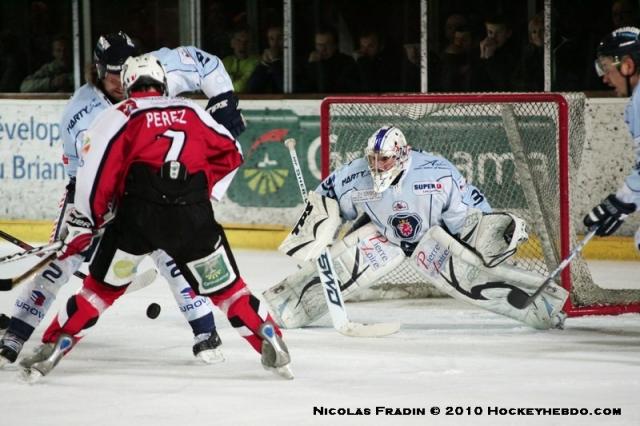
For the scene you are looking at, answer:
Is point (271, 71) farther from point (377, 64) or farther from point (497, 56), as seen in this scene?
point (497, 56)

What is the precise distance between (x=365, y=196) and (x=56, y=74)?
3679mm

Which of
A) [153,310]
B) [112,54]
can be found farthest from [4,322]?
[112,54]

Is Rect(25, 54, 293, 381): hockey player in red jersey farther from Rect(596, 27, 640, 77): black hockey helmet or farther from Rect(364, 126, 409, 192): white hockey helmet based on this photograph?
Rect(596, 27, 640, 77): black hockey helmet

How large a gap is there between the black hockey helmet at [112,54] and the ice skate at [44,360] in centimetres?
109

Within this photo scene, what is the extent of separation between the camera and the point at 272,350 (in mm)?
4414

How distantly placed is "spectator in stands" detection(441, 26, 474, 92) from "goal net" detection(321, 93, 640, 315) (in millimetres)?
1127

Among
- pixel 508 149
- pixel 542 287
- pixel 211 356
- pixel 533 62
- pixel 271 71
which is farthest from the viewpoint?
pixel 271 71

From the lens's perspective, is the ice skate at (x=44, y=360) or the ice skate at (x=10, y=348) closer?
the ice skate at (x=44, y=360)

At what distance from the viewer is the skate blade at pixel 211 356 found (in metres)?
4.82

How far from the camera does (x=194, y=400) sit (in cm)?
418

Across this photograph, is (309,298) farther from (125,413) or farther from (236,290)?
(125,413)

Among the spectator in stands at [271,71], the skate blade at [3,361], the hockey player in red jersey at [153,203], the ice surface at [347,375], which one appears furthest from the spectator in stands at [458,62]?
the skate blade at [3,361]

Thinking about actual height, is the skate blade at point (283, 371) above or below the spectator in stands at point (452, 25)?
below

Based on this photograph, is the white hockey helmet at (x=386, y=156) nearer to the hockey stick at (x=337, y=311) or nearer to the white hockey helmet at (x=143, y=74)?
the hockey stick at (x=337, y=311)
